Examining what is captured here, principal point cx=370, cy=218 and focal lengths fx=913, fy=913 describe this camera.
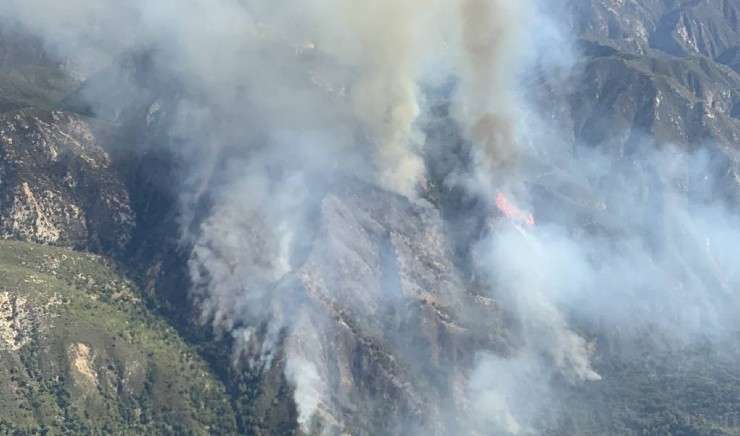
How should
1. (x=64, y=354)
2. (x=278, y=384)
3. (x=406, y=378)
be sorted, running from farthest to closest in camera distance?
(x=406, y=378)
(x=278, y=384)
(x=64, y=354)

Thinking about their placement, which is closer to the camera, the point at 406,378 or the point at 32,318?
the point at 32,318

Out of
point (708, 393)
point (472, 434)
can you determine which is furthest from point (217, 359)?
point (708, 393)

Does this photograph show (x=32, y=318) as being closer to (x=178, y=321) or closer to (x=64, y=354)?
(x=64, y=354)

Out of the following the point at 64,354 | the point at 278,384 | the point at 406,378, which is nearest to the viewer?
the point at 64,354

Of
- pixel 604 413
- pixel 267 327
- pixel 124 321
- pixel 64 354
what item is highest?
pixel 604 413

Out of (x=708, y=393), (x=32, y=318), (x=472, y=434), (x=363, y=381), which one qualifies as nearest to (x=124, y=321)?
(x=32, y=318)

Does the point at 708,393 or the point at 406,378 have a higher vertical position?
the point at 708,393

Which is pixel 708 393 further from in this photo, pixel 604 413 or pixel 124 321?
pixel 124 321
